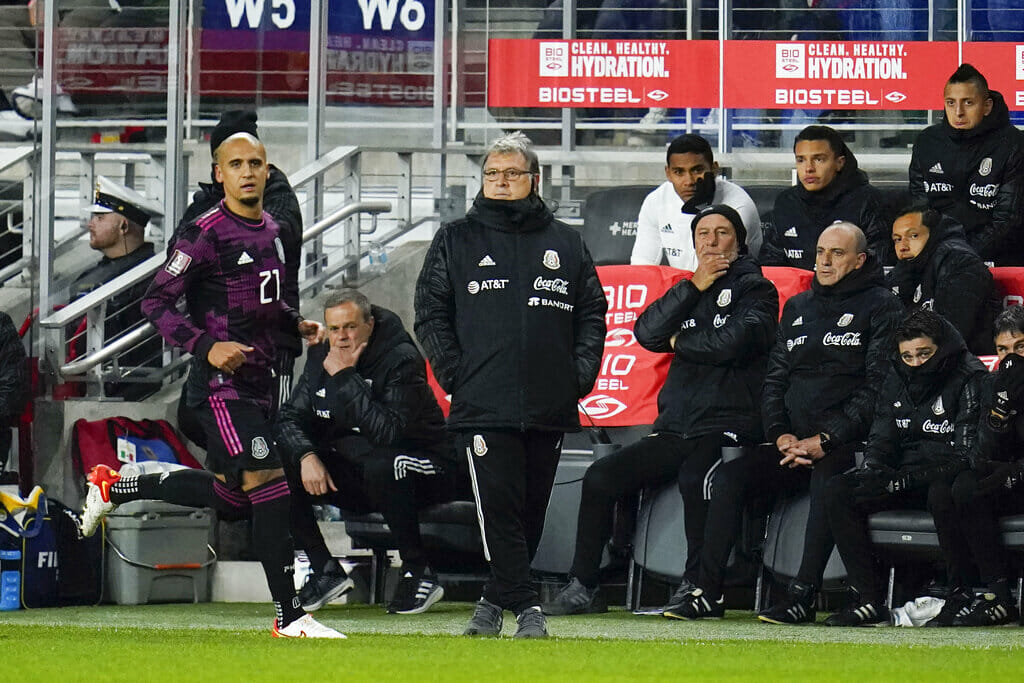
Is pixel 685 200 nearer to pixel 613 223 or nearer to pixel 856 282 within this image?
pixel 613 223

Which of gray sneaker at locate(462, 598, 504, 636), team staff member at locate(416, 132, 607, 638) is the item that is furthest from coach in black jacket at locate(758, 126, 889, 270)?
gray sneaker at locate(462, 598, 504, 636)

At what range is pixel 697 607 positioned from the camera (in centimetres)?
795

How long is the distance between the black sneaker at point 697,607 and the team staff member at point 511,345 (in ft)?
4.71

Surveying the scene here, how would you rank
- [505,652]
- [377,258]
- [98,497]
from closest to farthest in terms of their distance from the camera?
[505,652] → [98,497] → [377,258]

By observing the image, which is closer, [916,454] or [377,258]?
[916,454]

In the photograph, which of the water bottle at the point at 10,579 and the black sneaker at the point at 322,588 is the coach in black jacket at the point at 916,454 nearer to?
the black sneaker at the point at 322,588

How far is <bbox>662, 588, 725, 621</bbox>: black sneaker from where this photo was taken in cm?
795

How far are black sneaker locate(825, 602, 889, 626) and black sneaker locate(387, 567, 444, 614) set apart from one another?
6.23 feet

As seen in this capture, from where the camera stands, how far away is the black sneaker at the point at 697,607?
795 cm

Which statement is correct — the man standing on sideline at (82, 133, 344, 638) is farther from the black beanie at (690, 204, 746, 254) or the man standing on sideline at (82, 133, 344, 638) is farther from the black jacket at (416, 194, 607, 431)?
the black beanie at (690, 204, 746, 254)

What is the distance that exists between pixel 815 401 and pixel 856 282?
57cm

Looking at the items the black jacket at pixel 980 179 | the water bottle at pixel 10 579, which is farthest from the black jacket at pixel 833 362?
the water bottle at pixel 10 579

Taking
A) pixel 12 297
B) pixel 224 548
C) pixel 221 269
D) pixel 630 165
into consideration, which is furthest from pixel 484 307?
pixel 630 165

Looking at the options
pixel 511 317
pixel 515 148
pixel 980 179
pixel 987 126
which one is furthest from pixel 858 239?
pixel 511 317
